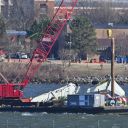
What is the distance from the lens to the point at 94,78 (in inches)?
4796

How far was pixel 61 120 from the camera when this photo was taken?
225 feet

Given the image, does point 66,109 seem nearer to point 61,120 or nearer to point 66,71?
point 61,120

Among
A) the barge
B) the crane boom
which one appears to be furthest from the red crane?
the barge

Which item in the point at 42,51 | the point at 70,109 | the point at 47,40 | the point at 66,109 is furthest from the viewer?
the point at 47,40

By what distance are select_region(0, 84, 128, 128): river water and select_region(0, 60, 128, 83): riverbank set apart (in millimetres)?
49424

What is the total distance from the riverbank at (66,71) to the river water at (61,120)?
1946 inches

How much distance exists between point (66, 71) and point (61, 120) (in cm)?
5756

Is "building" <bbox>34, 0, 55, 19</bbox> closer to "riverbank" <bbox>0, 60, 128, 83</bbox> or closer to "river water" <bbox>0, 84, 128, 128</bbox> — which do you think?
"riverbank" <bbox>0, 60, 128, 83</bbox>

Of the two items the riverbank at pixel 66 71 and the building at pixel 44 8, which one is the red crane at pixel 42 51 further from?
the building at pixel 44 8

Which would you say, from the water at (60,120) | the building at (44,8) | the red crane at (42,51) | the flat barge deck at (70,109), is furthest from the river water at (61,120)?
the building at (44,8)

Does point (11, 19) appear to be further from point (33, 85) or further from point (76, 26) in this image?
point (33, 85)

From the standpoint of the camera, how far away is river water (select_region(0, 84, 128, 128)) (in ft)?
207

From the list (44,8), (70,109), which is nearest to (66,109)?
(70,109)

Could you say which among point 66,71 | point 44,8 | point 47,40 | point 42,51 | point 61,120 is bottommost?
point 61,120
